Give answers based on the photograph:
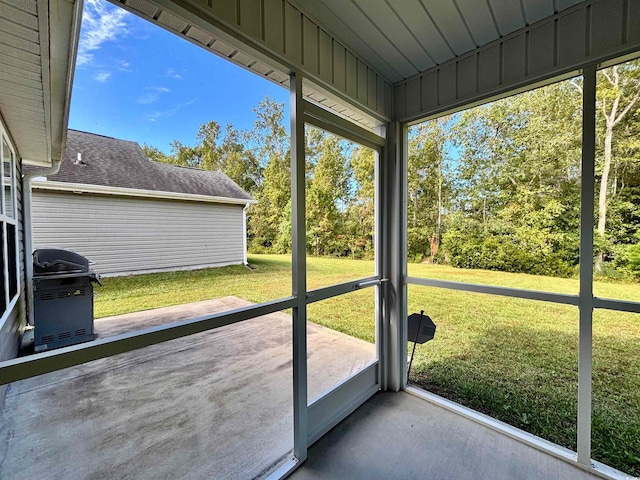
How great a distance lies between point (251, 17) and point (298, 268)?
1.31 m

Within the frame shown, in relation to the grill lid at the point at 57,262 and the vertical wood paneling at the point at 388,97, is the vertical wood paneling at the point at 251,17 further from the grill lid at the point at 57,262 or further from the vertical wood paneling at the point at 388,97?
the grill lid at the point at 57,262

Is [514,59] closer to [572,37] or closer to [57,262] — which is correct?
[572,37]

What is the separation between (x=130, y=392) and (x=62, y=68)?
2.64 metres

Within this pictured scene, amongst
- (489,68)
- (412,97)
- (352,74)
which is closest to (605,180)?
(489,68)

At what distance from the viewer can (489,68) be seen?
5.86 feet

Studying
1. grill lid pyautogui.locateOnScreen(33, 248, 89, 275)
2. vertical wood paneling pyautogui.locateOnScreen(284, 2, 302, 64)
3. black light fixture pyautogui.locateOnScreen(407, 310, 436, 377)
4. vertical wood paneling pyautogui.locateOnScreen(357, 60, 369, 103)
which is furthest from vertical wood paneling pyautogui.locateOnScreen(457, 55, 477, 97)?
grill lid pyautogui.locateOnScreen(33, 248, 89, 275)

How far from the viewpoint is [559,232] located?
2.00 metres

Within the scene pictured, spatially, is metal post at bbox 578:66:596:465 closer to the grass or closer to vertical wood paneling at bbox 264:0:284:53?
the grass

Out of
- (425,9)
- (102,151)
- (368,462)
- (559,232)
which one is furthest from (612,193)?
(102,151)

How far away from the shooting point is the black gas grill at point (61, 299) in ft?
9.66

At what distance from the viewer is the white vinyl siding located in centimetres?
319

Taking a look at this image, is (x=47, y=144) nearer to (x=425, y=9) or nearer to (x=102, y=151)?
(x=102, y=151)

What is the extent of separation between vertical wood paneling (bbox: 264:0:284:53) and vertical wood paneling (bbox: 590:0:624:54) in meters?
1.68

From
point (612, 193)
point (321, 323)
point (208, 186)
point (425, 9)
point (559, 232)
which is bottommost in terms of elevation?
point (321, 323)
